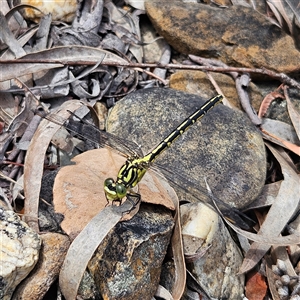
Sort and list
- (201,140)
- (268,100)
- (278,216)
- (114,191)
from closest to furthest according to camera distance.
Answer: (114,191)
(278,216)
(201,140)
(268,100)

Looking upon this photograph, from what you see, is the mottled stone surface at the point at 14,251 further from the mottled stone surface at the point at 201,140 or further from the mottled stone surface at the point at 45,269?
the mottled stone surface at the point at 201,140

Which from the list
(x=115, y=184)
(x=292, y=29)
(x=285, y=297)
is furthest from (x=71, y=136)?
(x=292, y=29)

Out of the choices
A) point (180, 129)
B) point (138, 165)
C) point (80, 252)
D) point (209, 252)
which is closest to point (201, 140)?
point (180, 129)

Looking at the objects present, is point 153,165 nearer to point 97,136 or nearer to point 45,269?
point 97,136

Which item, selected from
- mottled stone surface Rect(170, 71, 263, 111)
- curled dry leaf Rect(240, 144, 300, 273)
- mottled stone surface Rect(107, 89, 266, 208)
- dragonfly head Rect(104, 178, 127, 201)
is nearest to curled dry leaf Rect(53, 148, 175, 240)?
dragonfly head Rect(104, 178, 127, 201)

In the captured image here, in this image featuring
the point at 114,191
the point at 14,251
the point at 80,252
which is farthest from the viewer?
the point at 114,191

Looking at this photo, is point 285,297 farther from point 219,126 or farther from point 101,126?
point 101,126
